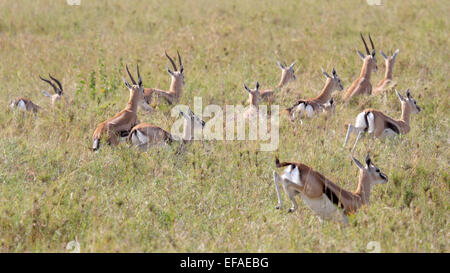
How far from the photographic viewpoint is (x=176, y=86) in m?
8.06

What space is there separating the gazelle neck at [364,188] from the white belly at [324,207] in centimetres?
37

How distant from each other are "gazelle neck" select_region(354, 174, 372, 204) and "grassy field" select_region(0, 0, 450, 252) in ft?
0.45

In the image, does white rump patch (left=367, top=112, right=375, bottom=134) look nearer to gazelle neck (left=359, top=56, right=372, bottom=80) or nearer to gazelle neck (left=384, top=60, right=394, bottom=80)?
gazelle neck (left=359, top=56, right=372, bottom=80)

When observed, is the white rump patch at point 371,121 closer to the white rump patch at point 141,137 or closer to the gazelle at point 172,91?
Result: the white rump patch at point 141,137

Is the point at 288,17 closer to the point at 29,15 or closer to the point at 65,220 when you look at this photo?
the point at 29,15

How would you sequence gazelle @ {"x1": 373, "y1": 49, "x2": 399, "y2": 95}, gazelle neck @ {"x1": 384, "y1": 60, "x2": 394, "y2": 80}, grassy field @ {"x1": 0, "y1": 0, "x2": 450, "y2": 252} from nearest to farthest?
1. grassy field @ {"x1": 0, "y1": 0, "x2": 450, "y2": 252}
2. gazelle @ {"x1": 373, "y1": 49, "x2": 399, "y2": 95}
3. gazelle neck @ {"x1": 384, "y1": 60, "x2": 394, "y2": 80}

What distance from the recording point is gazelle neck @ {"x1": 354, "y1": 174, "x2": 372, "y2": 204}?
14.6 ft

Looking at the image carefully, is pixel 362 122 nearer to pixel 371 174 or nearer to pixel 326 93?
pixel 326 93

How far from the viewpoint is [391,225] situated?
380cm

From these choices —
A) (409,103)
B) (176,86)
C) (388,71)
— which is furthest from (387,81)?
(176,86)

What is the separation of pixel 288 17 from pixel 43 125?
24.5 feet

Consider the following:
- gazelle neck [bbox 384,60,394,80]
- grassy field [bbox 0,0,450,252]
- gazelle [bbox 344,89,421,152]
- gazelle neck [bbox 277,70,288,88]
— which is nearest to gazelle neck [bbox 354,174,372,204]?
grassy field [bbox 0,0,450,252]

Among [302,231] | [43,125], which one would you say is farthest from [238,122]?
[302,231]

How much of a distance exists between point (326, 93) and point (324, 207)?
3364 mm
